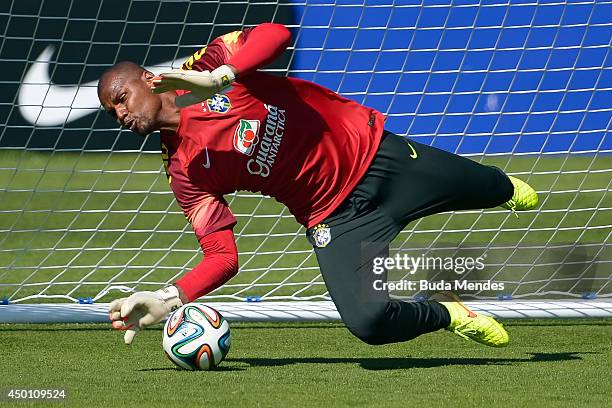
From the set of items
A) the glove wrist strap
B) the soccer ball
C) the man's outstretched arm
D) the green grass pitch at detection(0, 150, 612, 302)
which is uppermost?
the man's outstretched arm

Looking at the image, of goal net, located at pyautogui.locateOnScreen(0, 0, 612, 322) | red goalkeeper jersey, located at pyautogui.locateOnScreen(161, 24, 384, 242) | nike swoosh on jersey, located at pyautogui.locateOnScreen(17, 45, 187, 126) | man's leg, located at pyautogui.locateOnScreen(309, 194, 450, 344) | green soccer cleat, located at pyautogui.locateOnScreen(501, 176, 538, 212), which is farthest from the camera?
nike swoosh on jersey, located at pyautogui.locateOnScreen(17, 45, 187, 126)

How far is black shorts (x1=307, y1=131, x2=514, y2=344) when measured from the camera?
5.16 meters

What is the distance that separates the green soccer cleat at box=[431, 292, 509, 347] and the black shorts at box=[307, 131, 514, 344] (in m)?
0.08

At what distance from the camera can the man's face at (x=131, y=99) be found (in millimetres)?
4859

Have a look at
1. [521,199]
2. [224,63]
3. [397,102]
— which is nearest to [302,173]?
[224,63]

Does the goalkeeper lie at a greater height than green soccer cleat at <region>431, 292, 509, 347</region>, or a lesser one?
greater

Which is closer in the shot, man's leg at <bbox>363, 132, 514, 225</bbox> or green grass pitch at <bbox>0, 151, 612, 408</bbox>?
green grass pitch at <bbox>0, 151, 612, 408</bbox>

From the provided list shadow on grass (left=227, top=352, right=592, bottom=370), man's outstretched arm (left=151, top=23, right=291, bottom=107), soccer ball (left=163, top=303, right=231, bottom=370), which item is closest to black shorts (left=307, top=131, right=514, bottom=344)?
shadow on grass (left=227, top=352, right=592, bottom=370)

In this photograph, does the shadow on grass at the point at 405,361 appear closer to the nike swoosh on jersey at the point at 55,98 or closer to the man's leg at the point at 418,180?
the man's leg at the point at 418,180

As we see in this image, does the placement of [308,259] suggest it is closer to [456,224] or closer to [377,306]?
[456,224]

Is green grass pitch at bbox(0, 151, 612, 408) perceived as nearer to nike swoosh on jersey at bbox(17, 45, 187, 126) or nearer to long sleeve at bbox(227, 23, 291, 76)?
nike swoosh on jersey at bbox(17, 45, 187, 126)

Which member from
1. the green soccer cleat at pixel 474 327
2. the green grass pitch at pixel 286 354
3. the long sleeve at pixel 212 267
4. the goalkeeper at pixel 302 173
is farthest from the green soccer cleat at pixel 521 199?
the long sleeve at pixel 212 267

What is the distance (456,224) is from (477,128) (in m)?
1.97

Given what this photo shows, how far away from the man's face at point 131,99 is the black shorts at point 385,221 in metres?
0.90
